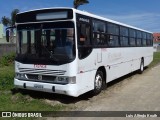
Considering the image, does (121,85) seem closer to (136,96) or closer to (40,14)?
(136,96)

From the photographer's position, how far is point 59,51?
31.9 feet

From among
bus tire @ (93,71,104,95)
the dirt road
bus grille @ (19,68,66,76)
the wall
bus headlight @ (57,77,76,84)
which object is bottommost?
the dirt road

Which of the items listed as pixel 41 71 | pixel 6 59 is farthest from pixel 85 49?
pixel 6 59

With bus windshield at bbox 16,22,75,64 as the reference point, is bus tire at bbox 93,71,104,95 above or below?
below

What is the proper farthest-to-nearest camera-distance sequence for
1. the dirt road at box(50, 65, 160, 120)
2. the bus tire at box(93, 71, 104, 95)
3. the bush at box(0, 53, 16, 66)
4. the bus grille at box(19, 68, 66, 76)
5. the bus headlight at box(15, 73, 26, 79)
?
the bush at box(0, 53, 16, 66) → the bus tire at box(93, 71, 104, 95) → the bus headlight at box(15, 73, 26, 79) → the bus grille at box(19, 68, 66, 76) → the dirt road at box(50, 65, 160, 120)

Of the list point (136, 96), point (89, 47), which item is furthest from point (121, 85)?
point (89, 47)

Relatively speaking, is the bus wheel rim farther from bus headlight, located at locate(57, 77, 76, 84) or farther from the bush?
the bush

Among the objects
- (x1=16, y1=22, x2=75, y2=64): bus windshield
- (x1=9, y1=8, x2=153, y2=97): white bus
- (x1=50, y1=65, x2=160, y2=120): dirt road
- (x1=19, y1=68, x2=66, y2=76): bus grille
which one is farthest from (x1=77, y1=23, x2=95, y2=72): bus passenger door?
(x1=50, y1=65, x2=160, y2=120): dirt road

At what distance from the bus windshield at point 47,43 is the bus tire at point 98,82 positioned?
84.3 inches

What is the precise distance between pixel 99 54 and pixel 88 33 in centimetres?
121

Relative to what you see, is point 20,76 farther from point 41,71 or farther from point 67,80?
point 67,80

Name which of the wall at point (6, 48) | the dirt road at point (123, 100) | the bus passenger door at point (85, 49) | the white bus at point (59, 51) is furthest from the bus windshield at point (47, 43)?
the wall at point (6, 48)

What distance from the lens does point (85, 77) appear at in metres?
10.4

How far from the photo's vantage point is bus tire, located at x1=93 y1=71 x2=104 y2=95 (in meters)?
11.3
